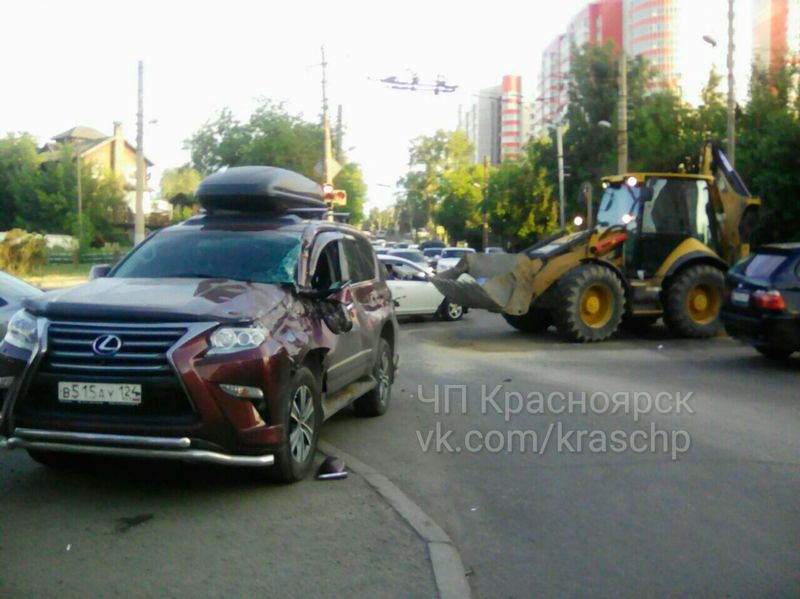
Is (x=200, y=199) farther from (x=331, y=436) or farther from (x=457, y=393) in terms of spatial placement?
(x=457, y=393)

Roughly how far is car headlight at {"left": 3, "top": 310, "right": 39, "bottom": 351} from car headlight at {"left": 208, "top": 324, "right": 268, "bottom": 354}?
117 cm

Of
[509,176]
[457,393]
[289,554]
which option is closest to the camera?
[289,554]

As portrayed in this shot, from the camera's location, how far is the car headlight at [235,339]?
6051mm

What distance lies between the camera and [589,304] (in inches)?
647

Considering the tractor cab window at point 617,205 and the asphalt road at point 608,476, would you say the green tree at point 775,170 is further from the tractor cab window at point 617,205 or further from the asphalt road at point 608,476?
the asphalt road at point 608,476

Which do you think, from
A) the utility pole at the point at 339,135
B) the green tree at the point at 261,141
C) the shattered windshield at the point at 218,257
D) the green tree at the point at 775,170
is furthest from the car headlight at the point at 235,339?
the utility pole at the point at 339,135

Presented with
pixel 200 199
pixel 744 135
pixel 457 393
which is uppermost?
pixel 744 135

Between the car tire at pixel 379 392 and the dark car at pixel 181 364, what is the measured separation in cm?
187

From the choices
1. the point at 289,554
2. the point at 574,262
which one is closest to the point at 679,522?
the point at 289,554

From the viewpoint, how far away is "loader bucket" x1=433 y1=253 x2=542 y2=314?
16109 millimetres

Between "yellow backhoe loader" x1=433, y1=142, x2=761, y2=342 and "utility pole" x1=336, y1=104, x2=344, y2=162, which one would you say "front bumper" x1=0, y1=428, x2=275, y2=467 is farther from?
"utility pole" x1=336, y1=104, x2=344, y2=162

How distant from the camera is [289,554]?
5277 mm

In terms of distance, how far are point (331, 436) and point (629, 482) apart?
2808 mm

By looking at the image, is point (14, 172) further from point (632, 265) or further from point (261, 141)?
point (632, 265)
